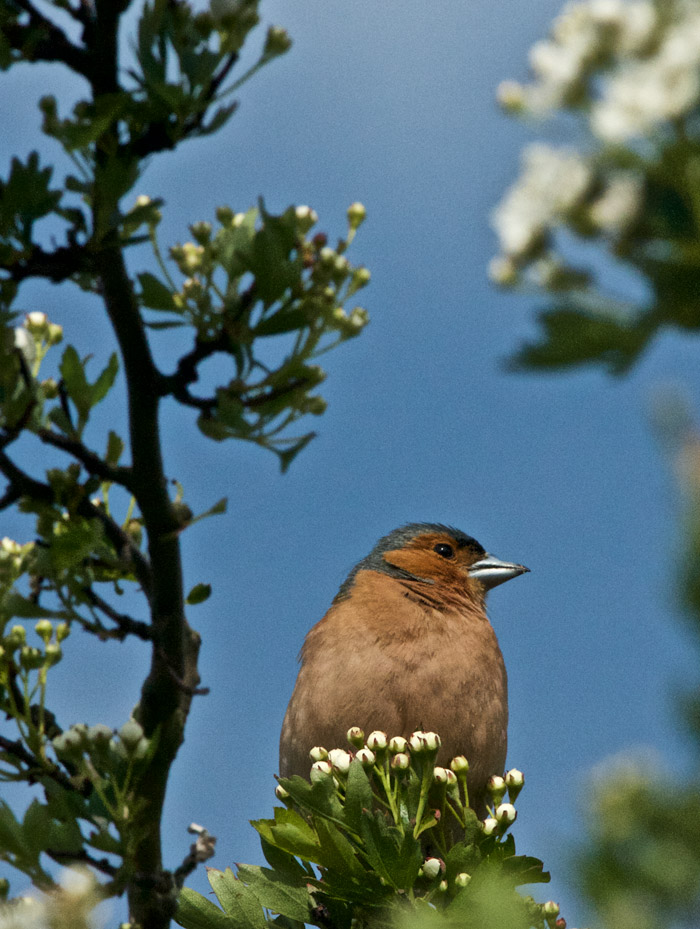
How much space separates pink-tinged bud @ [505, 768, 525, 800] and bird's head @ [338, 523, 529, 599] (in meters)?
2.44

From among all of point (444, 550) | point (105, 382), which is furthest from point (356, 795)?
point (444, 550)

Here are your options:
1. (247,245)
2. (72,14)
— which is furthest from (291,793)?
(72,14)

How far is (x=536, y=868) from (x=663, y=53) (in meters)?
2.68

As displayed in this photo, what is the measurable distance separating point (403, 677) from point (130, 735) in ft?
7.15

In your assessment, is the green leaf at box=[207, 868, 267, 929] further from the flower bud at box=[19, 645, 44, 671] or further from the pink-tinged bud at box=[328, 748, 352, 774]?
the flower bud at box=[19, 645, 44, 671]

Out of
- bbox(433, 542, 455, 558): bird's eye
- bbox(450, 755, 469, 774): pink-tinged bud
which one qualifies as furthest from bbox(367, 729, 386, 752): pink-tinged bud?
bbox(433, 542, 455, 558): bird's eye

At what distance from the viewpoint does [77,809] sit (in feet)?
10.9

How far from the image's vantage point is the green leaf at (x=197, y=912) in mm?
3691

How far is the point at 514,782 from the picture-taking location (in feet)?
12.8

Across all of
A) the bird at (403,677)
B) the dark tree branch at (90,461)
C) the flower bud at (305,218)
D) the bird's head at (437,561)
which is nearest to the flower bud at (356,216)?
the flower bud at (305,218)

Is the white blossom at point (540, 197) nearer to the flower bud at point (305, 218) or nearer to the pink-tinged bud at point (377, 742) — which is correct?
the flower bud at point (305, 218)

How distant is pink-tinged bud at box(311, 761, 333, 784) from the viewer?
11.1 feet

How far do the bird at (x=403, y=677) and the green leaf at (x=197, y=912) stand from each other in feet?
4.77

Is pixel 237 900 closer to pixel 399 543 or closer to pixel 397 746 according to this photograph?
pixel 397 746
